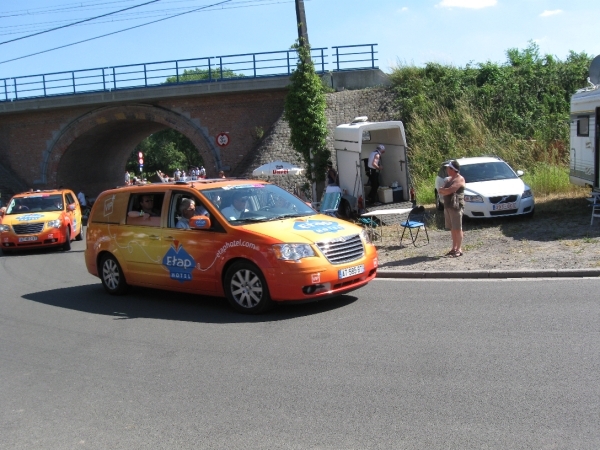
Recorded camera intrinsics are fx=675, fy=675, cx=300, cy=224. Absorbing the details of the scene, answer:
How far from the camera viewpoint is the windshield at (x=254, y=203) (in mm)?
9363

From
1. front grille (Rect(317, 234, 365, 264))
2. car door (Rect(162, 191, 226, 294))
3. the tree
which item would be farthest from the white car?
the tree

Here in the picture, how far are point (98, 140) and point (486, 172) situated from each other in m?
26.0

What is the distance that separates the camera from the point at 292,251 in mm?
8414

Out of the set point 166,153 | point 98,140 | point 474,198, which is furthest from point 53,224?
point 166,153

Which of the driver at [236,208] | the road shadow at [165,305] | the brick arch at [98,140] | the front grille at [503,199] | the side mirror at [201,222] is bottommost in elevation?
the road shadow at [165,305]

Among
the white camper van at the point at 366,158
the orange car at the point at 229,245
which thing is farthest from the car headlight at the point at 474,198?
the orange car at the point at 229,245

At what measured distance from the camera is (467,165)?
679 inches

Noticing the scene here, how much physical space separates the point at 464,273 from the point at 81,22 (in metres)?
23.9

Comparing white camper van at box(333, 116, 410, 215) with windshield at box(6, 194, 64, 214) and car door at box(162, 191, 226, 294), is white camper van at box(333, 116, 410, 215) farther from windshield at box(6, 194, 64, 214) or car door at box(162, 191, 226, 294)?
car door at box(162, 191, 226, 294)

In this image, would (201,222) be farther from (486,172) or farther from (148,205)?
(486,172)

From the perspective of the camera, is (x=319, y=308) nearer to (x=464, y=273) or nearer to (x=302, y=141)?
(x=464, y=273)

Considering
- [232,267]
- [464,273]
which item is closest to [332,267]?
[232,267]

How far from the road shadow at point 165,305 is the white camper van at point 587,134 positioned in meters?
8.08

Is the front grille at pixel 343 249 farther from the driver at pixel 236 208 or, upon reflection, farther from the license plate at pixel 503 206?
the license plate at pixel 503 206
